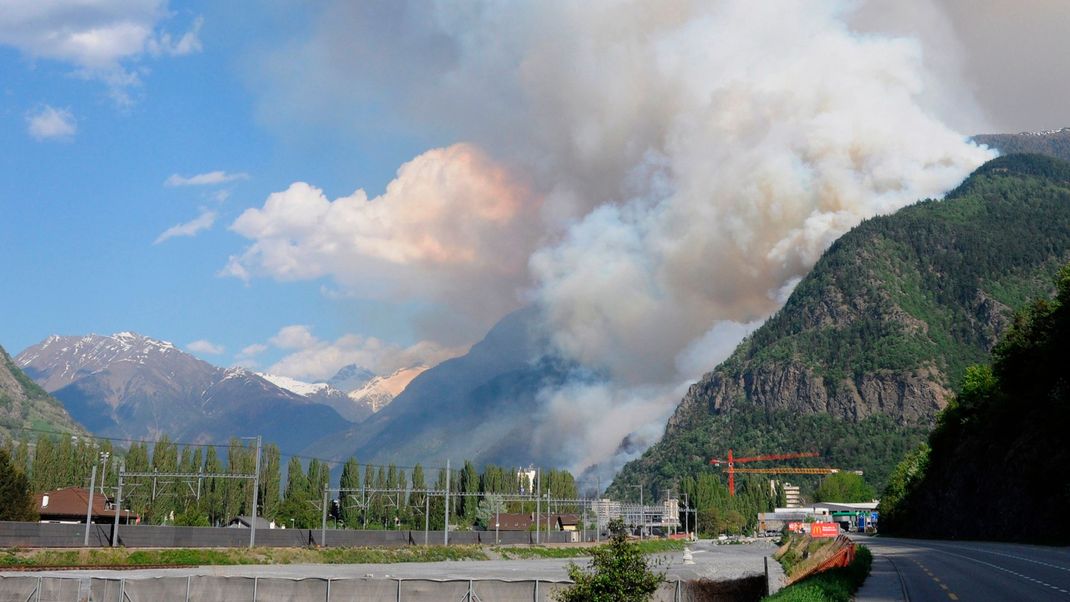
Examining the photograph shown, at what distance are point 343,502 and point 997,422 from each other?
360 ft

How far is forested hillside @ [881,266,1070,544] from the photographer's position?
287ft

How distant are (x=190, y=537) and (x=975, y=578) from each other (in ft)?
233

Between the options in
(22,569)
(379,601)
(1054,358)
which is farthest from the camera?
(1054,358)

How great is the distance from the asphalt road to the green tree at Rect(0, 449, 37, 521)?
280ft

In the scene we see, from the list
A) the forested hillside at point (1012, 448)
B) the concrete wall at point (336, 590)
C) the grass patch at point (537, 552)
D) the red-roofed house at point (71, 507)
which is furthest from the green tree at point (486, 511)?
the concrete wall at point (336, 590)

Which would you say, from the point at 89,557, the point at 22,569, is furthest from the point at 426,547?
the point at 22,569

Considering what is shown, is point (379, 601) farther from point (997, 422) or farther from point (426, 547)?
point (997, 422)

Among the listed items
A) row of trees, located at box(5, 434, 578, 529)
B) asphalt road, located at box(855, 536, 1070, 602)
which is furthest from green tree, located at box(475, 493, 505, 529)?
asphalt road, located at box(855, 536, 1070, 602)

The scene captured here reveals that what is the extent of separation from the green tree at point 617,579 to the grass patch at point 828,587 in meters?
4.48

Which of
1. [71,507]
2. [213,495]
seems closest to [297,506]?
[213,495]

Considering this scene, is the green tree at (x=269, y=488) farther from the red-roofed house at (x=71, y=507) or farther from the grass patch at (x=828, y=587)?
the grass patch at (x=828, y=587)

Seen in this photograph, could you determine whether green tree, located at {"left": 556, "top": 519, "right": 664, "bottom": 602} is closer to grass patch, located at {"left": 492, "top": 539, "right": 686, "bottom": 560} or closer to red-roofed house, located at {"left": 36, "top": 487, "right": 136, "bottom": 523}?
grass patch, located at {"left": 492, "top": 539, "right": 686, "bottom": 560}

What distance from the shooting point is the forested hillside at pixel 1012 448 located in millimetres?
87500

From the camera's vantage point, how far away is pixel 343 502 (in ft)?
568
